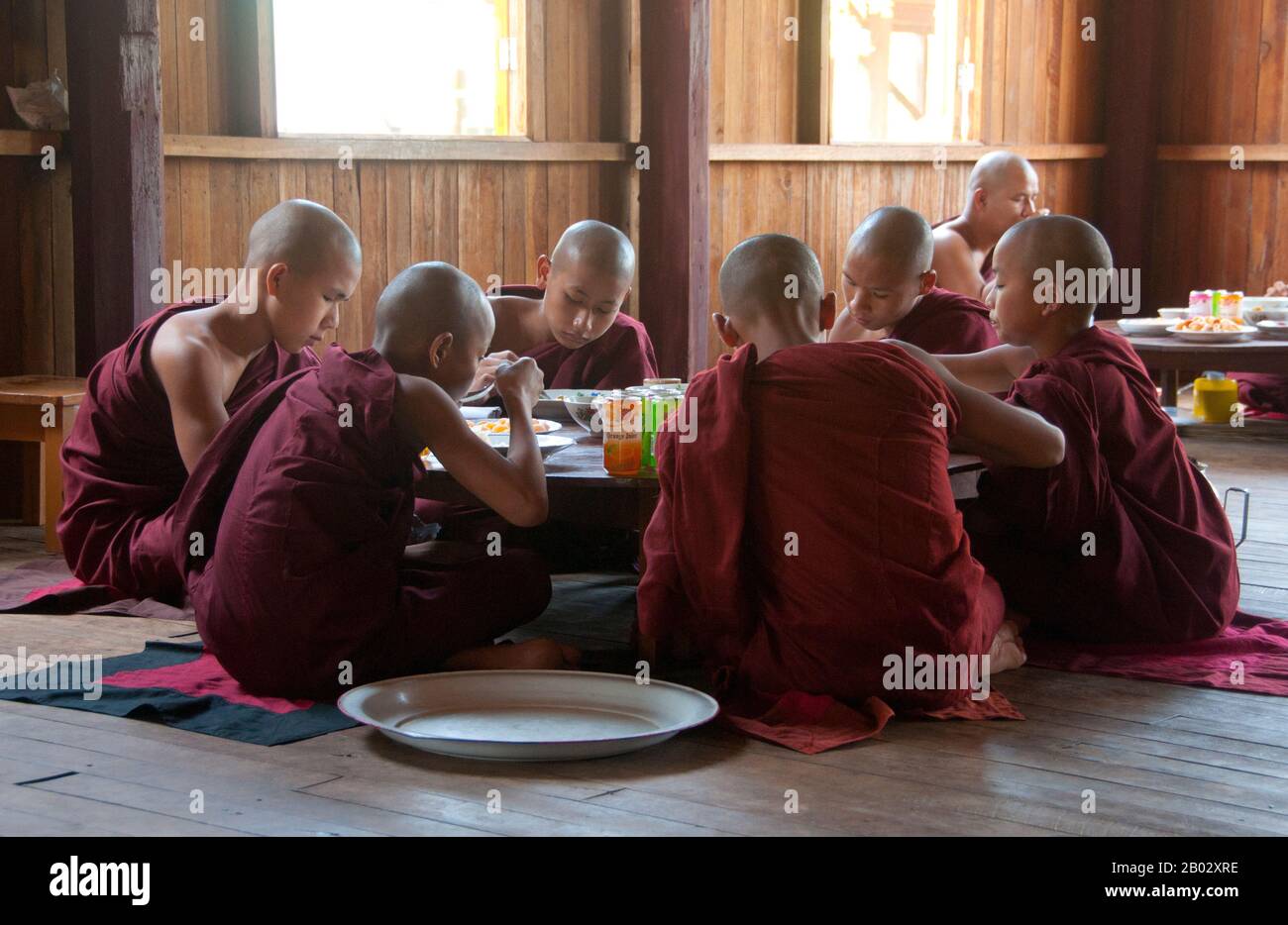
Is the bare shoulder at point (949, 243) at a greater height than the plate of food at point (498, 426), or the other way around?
the bare shoulder at point (949, 243)

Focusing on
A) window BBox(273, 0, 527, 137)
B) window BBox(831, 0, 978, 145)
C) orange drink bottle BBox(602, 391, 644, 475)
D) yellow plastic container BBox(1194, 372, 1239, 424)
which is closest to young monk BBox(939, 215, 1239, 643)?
orange drink bottle BBox(602, 391, 644, 475)

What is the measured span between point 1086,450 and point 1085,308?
1.20 ft

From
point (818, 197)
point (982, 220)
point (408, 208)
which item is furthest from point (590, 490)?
point (818, 197)

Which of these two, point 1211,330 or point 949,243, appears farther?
point 1211,330

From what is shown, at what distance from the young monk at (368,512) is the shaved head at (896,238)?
3.44 ft

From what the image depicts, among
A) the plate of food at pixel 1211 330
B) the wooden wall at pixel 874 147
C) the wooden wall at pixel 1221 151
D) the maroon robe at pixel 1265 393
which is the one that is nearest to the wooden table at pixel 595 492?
the plate of food at pixel 1211 330

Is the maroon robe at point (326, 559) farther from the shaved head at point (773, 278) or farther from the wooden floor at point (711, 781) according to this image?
the shaved head at point (773, 278)

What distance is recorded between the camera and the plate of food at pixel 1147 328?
20.7 ft

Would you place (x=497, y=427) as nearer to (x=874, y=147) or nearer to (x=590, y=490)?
(x=590, y=490)

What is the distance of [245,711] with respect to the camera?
9.89 feet

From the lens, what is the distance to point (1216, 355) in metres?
6.02

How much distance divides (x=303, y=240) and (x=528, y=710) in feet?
4.59

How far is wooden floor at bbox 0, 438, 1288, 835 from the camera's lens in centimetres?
247
